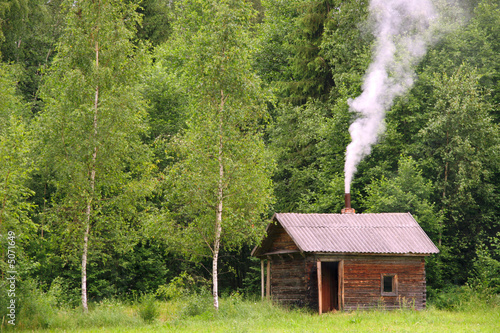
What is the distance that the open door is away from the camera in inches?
902

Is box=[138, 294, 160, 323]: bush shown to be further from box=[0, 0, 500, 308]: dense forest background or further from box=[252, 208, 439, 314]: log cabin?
box=[252, 208, 439, 314]: log cabin

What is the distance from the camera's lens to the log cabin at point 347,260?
21234 mm

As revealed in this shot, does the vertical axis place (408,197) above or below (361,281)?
above

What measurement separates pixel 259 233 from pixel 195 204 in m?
2.60

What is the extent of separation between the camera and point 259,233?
67.6ft

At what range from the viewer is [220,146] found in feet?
66.6

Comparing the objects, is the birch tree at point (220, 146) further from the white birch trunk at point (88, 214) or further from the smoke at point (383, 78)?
the smoke at point (383, 78)

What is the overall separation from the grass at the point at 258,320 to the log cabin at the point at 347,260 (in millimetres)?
895

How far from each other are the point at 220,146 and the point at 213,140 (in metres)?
0.36

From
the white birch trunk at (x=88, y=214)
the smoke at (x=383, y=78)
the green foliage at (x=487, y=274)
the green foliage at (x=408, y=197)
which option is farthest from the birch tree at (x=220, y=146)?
the green foliage at (x=487, y=274)

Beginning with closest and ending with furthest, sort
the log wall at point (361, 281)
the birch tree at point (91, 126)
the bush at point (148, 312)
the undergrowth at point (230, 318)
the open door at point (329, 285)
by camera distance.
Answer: the undergrowth at point (230, 318) → the bush at point (148, 312) → the birch tree at point (91, 126) → the log wall at point (361, 281) → the open door at point (329, 285)

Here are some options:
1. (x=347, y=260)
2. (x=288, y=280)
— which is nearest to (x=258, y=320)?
(x=288, y=280)

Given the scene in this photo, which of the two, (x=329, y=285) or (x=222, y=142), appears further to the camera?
(x=329, y=285)

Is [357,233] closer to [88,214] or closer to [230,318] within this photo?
[230,318]
